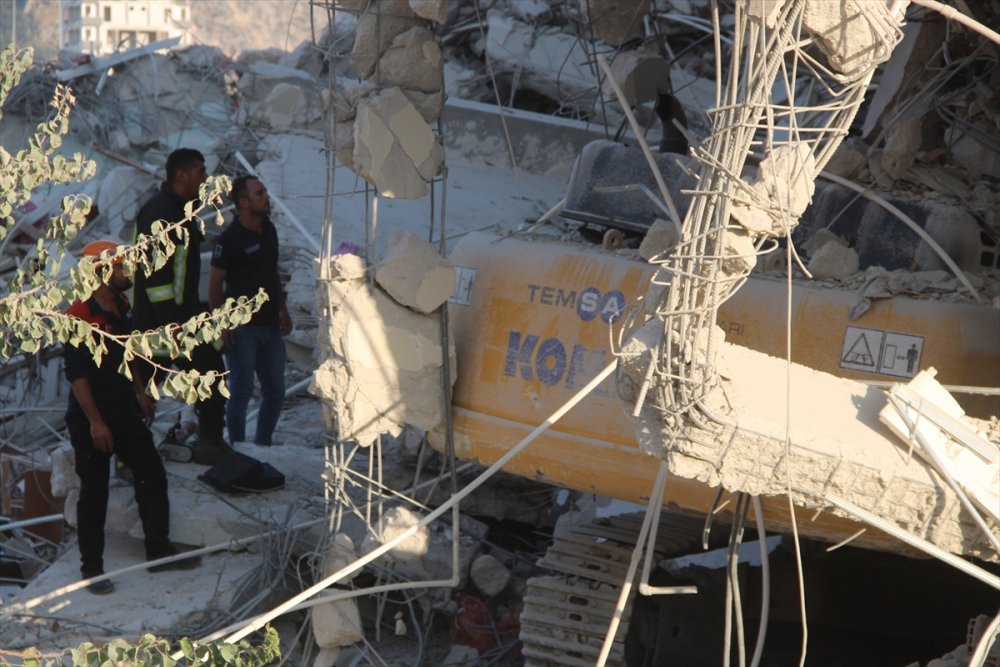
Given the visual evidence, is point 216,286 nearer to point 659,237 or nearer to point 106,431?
point 106,431

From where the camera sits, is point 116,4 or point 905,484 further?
point 116,4

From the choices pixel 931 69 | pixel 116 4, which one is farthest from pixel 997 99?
pixel 116 4

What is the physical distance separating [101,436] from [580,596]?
2325 millimetres

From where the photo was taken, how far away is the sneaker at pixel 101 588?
21.5ft

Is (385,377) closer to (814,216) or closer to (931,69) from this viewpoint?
(814,216)

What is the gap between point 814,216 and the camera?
255 inches

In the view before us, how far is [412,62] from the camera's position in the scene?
598 centimetres

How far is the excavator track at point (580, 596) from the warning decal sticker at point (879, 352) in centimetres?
163

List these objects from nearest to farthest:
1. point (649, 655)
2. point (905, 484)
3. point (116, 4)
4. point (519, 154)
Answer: point (905, 484) < point (649, 655) < point (519, 154) < point (116, 4)

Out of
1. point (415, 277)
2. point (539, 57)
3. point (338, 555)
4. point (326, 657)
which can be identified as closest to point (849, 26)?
point (415, 277)

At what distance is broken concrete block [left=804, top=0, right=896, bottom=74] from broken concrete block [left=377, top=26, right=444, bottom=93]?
2395 mm

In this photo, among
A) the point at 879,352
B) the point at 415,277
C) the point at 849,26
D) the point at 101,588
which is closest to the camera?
the point at 849,26

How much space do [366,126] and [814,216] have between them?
7.14 ft

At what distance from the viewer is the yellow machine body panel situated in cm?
541
